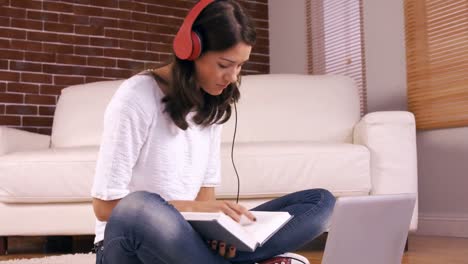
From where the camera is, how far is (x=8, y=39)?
13.5 feet

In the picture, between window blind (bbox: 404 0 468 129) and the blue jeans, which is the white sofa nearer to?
window blind (bbox: 404 0 468 129)

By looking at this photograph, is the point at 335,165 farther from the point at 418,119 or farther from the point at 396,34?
the point at 396,34

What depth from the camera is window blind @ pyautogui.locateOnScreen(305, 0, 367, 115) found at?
4160 mm

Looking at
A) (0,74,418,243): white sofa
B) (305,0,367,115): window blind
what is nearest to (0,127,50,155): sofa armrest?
(0,74,418,243): white sofa

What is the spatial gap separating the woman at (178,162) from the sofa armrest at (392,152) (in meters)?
1.29

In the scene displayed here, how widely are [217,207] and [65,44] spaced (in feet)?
11.0

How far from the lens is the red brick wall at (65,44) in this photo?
414 centimetres

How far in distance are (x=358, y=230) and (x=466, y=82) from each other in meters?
2.31

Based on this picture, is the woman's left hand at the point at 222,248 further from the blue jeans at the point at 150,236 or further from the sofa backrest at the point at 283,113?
the sofa backrest at the point at 283,113

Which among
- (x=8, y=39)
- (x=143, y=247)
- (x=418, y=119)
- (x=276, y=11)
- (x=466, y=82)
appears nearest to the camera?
(x=143, y=247)

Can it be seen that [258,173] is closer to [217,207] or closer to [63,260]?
[63,260]

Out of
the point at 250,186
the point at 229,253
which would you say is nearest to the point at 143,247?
the point at 229,253

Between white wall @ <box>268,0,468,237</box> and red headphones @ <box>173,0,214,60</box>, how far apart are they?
2.42 meters

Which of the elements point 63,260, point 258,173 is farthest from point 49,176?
point 258,173
